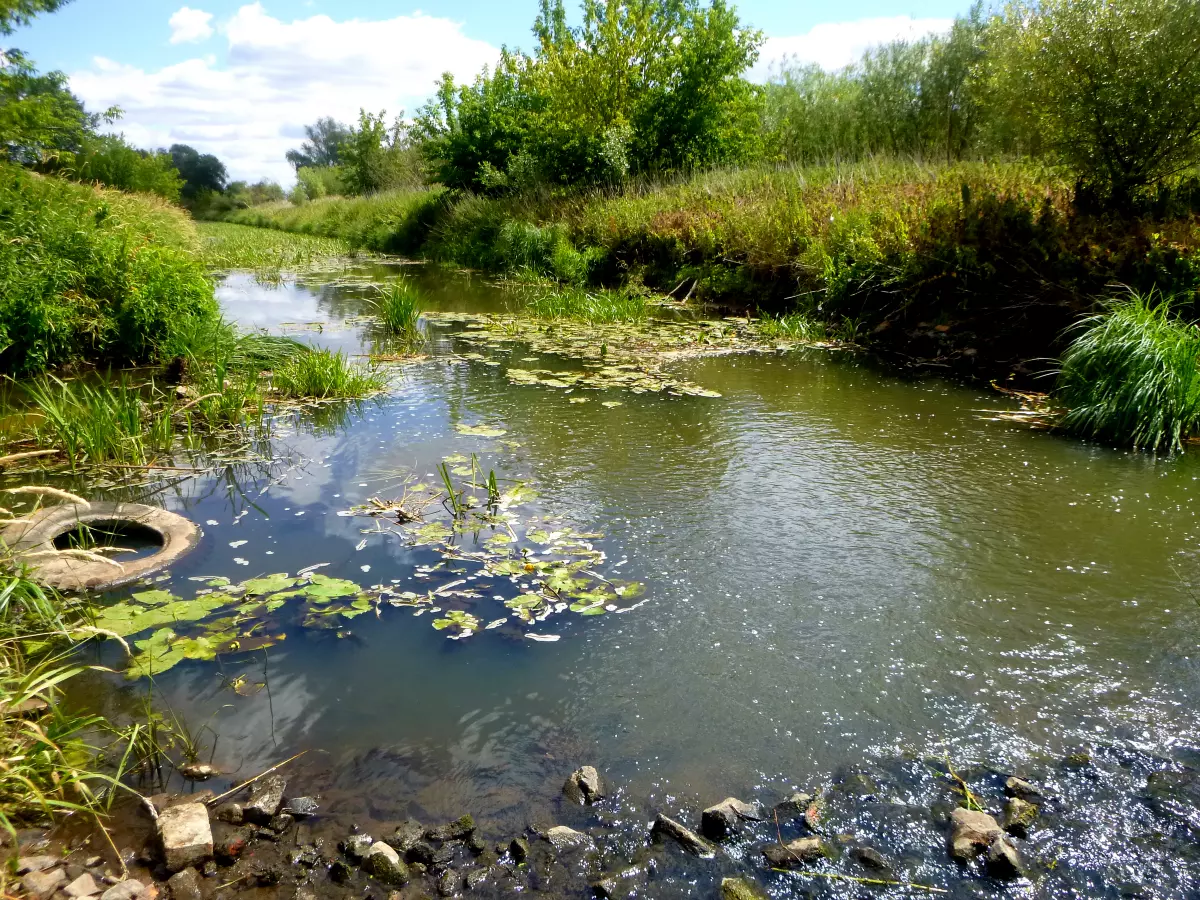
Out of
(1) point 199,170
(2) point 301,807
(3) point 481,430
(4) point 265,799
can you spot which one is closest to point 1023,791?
(2) point 301,807

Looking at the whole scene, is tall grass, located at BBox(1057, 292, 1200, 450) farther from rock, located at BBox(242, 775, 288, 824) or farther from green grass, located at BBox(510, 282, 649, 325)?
rock, located at BBox(242, 775, 288, 824)

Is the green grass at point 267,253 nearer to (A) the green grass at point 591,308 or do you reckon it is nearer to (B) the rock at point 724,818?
(A) the green grass at point 591,308

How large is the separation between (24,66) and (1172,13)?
18345mm

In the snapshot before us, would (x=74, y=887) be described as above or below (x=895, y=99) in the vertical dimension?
below

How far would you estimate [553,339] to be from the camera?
11.0m

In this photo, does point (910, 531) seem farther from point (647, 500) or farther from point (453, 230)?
point (453, 230)

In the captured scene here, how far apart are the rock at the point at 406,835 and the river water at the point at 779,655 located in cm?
9

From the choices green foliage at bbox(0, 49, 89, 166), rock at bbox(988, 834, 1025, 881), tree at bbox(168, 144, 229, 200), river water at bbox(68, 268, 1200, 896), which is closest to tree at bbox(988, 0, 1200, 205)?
river water at bbox(68, 268, 1200, 896)

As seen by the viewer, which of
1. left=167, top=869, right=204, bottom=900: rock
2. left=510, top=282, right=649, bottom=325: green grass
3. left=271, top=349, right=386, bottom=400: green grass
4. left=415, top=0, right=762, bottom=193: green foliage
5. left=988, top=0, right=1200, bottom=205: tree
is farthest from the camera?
left=415, top=0, right=762, bottom=193: green foliage

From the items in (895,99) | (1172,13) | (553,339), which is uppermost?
(895,99)

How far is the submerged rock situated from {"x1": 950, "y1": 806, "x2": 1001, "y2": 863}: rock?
0.67m

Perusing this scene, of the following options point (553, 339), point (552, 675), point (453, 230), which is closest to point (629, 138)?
point (453, 230)

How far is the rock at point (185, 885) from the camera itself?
225 cm

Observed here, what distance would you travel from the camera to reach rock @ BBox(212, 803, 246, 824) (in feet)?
8.34
